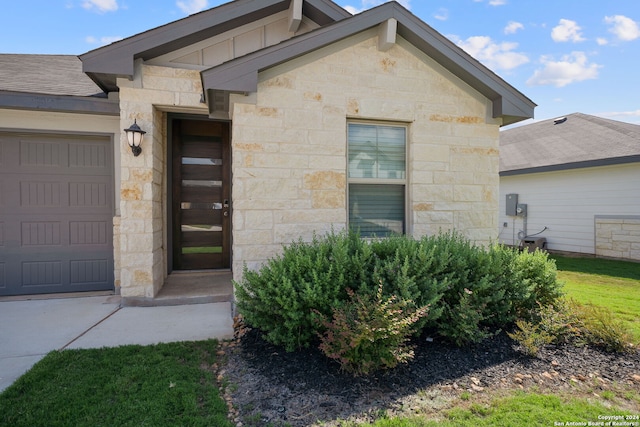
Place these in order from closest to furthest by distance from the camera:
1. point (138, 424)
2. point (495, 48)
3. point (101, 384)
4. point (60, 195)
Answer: point (138, 424) < point (101, 384) < point (60, 195) < point (495, 48)

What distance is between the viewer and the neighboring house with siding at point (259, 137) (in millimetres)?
4148

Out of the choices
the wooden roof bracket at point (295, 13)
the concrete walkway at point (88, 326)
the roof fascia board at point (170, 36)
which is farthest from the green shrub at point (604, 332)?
the roof fascia board at point (170, 36)

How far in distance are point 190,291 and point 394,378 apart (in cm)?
349

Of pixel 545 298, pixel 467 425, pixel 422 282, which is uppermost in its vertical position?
pixel 422 282

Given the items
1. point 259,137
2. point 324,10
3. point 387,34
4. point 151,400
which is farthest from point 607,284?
point 151,400

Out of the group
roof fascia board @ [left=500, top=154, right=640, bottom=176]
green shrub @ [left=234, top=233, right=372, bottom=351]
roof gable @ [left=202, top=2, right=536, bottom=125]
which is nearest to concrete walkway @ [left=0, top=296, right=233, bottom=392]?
green shrub @ [left=234, top=233, right=372, bottom=351]

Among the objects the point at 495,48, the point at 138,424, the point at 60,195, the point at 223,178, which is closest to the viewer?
the point at 138,424

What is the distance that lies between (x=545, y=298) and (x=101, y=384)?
4442 millimetres

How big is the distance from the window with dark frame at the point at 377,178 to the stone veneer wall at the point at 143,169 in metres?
2.41

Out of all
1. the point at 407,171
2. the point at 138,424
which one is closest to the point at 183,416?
the point at 138,424

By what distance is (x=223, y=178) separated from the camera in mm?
6461

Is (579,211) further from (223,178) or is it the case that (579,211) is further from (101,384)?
(101,384)

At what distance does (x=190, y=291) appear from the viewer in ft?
16.7

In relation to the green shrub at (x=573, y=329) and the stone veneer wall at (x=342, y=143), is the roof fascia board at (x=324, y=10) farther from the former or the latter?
the green shrub at (x=573, y=329)
